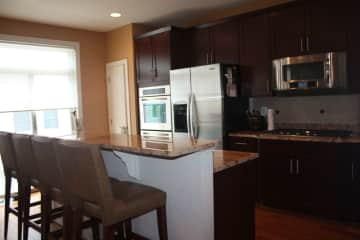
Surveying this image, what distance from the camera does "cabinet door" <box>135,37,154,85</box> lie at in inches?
185

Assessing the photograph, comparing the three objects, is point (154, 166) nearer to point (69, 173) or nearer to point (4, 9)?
point (69, 173)

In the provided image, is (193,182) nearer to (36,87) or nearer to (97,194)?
(97,194)

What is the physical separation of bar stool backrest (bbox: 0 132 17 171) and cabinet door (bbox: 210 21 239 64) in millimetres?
2716

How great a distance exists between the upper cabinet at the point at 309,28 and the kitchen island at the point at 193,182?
A: 176 cm

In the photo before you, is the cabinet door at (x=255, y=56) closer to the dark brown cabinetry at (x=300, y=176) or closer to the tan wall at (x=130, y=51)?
the dark brown cabinetry at (x=300, y=176)

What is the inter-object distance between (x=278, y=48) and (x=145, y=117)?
2.27 meters

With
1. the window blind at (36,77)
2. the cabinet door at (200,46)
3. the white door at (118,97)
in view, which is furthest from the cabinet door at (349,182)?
the window blind at (36,77)

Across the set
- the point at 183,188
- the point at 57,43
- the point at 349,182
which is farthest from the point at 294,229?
the point at 57,43

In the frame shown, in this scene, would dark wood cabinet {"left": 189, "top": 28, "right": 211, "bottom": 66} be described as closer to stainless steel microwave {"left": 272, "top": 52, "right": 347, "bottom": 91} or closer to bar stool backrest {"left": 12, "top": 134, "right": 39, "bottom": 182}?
stainless steel microwave {"left": 272, "top": 52, "right": 347, "bottom": 91}

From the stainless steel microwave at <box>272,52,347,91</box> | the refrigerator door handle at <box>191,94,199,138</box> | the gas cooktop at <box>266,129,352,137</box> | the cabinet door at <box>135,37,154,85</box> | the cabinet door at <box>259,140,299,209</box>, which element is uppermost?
the cabinet door at <box>135,37,154,85</box>

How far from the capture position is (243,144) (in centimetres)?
365

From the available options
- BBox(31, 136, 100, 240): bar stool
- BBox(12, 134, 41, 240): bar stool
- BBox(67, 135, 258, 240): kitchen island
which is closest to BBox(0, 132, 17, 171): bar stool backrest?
BBox(12, 134, 41, 240): bar stool

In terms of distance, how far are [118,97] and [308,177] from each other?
11.0 ft

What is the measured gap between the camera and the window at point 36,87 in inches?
171
